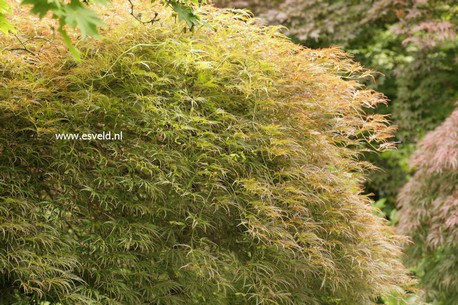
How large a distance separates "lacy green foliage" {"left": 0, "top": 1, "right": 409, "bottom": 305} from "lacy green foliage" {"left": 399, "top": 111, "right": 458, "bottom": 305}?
6.45 feet

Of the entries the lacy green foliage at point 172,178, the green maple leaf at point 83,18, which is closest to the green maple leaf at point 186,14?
the lacy green foliage at point 172,178

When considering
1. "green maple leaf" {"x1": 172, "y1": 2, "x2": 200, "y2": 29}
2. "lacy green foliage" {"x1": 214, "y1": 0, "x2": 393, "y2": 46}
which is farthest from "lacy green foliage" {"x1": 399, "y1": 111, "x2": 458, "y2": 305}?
"green maple leaf" {"x1": 172, "y1": 2, "x2": 200, "y2": 29}

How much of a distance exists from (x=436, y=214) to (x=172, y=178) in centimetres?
312

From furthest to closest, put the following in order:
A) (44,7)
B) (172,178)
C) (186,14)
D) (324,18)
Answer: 1. (324,18)
2. (172,178)
3. (186,14)
4. (44,7)

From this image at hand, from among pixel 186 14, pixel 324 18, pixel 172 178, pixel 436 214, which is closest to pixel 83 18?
pixel 186 14

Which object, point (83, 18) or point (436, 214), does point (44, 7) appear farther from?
point (436, 214)

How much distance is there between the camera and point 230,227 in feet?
9.39

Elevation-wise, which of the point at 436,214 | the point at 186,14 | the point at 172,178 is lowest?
the point at 436,214

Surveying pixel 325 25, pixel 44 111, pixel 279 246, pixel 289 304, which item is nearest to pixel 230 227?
pixel 279 246

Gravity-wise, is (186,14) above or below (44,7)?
below

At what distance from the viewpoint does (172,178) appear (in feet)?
8.78

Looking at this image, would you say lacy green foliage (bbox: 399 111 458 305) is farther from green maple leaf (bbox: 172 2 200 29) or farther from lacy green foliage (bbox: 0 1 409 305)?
green maple leaf (bbox: 172 2 200 29)

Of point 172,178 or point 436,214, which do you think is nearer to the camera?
point 172,178

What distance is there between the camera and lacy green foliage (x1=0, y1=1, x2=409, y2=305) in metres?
2.55
